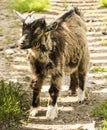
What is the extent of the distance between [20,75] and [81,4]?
7.10 meters

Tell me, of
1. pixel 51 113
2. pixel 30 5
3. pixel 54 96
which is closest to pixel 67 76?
pixel 54 96

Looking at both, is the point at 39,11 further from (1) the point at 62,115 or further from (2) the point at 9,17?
(1) the point at 62,115

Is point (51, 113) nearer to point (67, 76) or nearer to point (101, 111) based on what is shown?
point (101, 111)

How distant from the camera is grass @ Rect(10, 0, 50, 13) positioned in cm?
1681

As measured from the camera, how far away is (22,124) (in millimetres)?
8641

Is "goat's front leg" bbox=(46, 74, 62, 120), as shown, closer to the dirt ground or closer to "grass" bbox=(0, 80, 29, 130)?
the dirt ground

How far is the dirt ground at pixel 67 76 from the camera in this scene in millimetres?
9008

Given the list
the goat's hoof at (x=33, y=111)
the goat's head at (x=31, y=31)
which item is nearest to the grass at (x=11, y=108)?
the goat's hoof at (x=33, y=111)

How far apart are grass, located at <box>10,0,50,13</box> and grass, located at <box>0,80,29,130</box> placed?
25.4ft

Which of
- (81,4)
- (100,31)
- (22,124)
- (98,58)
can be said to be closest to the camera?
(22,124)

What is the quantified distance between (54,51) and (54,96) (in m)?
0.75

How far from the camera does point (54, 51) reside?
8914mm

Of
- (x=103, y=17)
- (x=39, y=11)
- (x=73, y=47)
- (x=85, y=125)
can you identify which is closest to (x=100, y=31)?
(x=103, y=17)

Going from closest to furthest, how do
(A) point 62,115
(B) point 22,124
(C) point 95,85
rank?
(B) point 22,124, (A) point 62,115, (C) point 95,85
